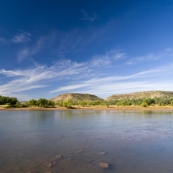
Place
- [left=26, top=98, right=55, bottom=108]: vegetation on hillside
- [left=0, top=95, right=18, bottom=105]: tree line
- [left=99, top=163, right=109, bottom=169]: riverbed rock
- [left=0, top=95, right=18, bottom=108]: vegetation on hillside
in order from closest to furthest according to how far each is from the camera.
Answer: [left=99, top=163, right=109, bottom=169]: riverbed rock → [left=26, top=98, right=55, bottom=108]: vegetation on hillside → [left=0, top=95, right=18, bottom=108]: vegetation on hillside → [left=0, top=95, right=18, bottom=105]: tree line

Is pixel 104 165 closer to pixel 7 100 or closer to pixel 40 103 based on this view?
pixel 40 103

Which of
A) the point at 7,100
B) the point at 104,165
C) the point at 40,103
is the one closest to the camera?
the point at 104,165

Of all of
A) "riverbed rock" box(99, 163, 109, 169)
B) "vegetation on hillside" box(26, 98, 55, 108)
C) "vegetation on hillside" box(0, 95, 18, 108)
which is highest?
"vegetation on hillside" box(0, 95, 18, 108)

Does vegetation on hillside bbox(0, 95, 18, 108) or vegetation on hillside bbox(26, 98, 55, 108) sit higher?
vegetation on hillside bbox(0, 95, 18, 108)

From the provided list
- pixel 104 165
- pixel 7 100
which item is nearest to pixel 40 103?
pixel 7 100

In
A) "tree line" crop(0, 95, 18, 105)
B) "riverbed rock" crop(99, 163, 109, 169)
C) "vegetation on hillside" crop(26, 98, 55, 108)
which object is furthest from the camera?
"tree line" crop(0, 95, 18, 105)

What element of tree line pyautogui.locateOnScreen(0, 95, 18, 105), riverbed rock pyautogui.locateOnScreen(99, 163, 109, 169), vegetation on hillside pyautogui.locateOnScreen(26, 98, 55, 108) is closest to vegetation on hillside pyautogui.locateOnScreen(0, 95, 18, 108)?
tree line pyautogui.locateOnScreen(0, 95, 18, 105)

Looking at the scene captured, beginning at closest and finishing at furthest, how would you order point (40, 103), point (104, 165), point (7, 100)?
point (104, 165) → point (40, 103) → point (7, 100)

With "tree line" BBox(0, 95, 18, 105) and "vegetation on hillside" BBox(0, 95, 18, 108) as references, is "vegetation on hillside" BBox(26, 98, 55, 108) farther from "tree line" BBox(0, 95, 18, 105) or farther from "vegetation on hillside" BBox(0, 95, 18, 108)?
"tree line" BBox(0, 95, 18, 105)

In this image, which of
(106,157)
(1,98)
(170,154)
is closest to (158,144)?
(170,154)

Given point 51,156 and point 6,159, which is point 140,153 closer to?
point 51,156

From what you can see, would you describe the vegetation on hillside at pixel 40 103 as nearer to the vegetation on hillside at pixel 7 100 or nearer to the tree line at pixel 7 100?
the vegetation on hillside at pixel 7 100

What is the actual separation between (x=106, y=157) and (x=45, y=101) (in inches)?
3711

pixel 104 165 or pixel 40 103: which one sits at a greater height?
pixel 40 103
